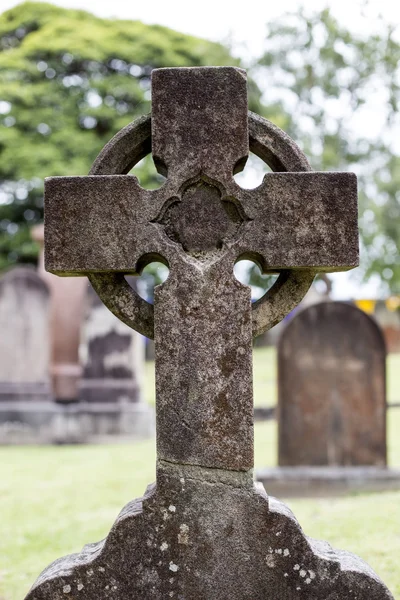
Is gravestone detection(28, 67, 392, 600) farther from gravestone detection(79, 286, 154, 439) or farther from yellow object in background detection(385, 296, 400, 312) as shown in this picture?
yellow object in background detection(385, 296, 400, 312)

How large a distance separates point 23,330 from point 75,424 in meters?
1.72

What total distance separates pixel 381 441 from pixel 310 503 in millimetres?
1187

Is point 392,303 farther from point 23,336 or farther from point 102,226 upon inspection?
point 102,226

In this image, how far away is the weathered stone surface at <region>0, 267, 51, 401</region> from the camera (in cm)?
1130

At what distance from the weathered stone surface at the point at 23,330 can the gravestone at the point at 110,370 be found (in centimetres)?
75

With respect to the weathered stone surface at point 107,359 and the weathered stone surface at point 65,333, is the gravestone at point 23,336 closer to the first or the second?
the weathered stone surface at point 65,333

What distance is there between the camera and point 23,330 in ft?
37.1

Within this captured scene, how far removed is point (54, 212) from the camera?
2805 mm

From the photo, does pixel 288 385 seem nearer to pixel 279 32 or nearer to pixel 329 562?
pixel 329 562

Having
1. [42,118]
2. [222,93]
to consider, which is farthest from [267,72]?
[222,93]

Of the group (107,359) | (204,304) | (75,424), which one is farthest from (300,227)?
(75,424)

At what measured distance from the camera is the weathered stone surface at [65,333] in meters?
11.2

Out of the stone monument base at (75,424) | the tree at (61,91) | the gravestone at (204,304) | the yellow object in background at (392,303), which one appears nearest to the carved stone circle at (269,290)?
the gravestone at (204,304)

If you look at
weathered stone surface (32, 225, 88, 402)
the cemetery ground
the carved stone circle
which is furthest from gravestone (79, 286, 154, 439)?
the carved stone circle
